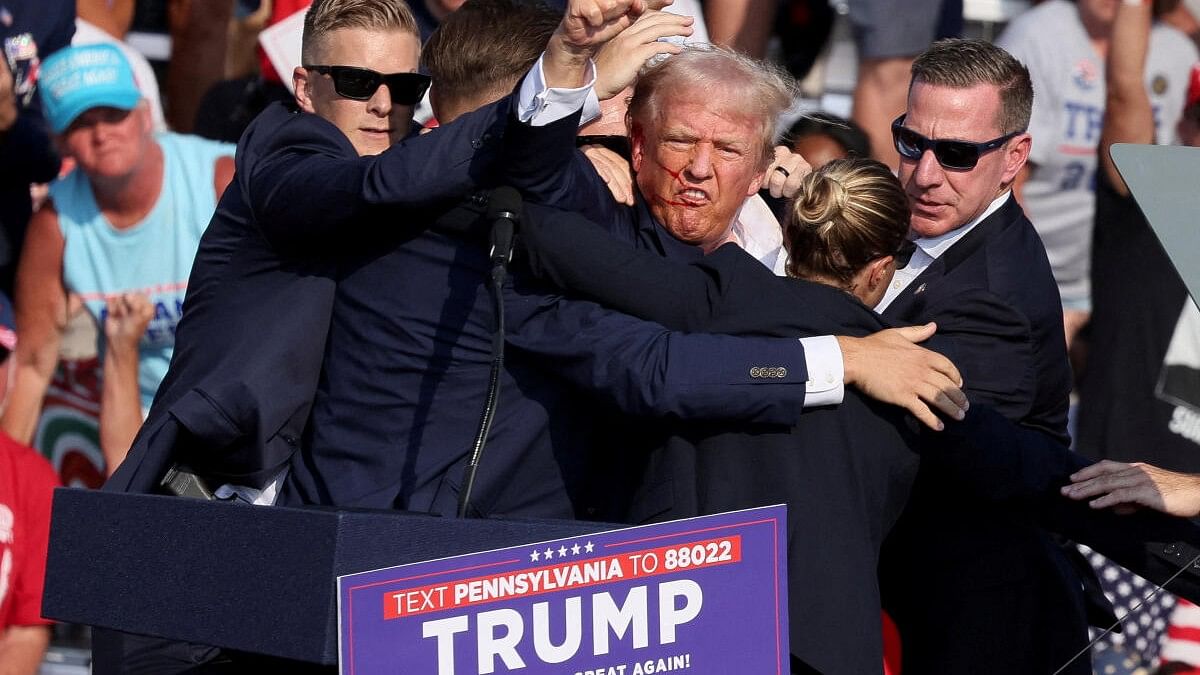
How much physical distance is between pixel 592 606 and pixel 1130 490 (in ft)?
3.51

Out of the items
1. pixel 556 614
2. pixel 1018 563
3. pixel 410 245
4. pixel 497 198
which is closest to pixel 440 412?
pixel 410 245

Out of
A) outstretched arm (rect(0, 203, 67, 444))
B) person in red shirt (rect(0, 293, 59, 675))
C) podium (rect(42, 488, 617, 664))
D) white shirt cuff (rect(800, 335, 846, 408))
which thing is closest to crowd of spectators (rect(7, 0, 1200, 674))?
white shirt cuff (rect(800, 335, 846, 408))

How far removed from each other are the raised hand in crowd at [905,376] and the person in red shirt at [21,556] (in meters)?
2.62

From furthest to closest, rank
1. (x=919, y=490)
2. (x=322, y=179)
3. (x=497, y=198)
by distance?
(x=919, y=490) < (x=322, y=179) < (x=497, y=198)

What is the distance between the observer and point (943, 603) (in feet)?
10.3

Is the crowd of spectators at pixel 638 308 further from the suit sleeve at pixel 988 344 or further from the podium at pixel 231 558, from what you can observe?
the podium at pixel 231 558

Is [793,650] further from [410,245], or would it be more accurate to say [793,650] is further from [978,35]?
[978,35]

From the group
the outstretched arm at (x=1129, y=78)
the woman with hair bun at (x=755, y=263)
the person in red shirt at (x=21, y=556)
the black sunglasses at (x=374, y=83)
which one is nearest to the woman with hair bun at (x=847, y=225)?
the woman with hair bun at (x=755, y=263)

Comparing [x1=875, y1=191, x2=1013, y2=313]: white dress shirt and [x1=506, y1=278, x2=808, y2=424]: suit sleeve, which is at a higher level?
[x1=875, y1=191, x2=1013, y2=313]: white dress shirt

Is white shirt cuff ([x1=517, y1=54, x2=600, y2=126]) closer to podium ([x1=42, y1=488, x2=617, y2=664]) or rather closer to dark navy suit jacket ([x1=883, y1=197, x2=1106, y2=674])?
podium ([x1=42, y1=488, x2=617, y2=664])

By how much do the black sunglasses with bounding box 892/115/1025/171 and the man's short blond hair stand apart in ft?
3.41

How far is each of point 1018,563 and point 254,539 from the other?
4.79 feet

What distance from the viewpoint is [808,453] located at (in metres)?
2.70

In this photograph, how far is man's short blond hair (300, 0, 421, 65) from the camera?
3.31m
